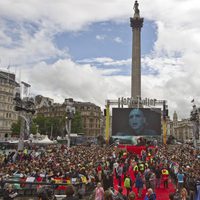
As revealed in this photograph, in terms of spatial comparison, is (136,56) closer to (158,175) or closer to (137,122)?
(137,122)

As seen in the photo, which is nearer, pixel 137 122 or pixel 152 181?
pixel 152 181

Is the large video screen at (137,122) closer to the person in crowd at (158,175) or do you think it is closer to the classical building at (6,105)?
the person in crowd at (158,175)

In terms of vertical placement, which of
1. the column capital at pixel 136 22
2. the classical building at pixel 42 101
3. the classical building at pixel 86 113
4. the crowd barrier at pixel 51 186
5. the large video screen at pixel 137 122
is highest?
the column capital at pixel 136 22

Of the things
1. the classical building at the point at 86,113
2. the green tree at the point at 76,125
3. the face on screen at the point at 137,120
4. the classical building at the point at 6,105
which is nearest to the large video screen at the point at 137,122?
the face on screen at the point at 137,120

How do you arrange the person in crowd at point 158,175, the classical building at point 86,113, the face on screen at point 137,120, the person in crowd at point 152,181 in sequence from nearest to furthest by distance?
the person in crowd at point 152,181 < the person in crowd at point 158,175 < the face on screen at point 137,120 < the classical building at point 86,113

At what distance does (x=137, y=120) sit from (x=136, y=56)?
28.7 meters

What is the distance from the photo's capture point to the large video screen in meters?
53.9

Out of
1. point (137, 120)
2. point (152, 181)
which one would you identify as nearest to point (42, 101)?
point (137, 120)

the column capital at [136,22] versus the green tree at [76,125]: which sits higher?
the column capital at [136,22]

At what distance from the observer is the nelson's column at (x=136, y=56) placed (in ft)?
249

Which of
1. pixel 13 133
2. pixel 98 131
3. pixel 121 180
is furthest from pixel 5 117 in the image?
pixel 121 180

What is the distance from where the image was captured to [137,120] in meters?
53.9

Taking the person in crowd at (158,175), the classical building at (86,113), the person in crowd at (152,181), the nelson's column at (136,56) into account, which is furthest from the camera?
the classical building at (86,113)

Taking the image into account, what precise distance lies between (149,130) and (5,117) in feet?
148
